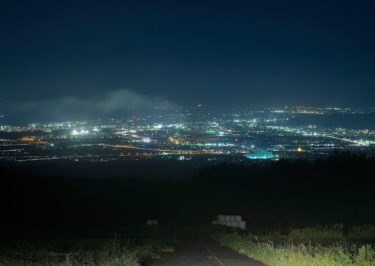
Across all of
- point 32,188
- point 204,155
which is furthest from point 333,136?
point 32,188

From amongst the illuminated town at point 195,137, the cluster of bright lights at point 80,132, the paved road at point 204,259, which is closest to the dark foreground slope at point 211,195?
the illuminated town at point 195,137

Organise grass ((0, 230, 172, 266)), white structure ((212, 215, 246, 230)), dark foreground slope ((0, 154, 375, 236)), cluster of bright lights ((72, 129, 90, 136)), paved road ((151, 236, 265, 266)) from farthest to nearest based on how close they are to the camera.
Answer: cluster of bright lights ((72, 129, 90, 136)), dark foreground slope ((0, 154, 375, 236)), white structure ((212, 215, 246, 230)), paved road ((151, 236, 265, 266)), grass ((0, 230, 172, 266))

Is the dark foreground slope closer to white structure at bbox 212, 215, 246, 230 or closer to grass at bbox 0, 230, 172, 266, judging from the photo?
white structure at bbox 212, 215, 246, 230

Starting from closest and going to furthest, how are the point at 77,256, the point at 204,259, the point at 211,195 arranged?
the point at 204,259 → the point at 77,256 → the point at 211,195

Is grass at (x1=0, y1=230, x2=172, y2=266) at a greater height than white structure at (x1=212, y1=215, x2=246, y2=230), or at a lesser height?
greater

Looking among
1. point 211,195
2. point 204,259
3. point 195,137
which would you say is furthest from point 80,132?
point 204,259

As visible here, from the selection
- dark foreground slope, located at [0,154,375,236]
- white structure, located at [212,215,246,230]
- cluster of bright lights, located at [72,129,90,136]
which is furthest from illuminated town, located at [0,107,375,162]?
white structure, located at [212,215,246,230]

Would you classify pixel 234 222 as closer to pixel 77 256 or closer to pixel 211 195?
pixel 77 256
